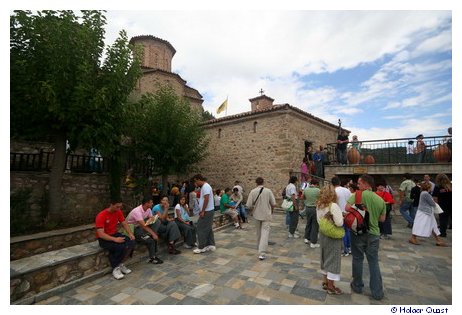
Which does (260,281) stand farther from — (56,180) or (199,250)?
(56,180)

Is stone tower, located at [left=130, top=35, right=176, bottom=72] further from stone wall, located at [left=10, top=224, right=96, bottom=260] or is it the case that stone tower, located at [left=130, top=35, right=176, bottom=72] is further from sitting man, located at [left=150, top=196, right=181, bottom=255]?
sitting man, located at [left=150, top=196, right=181, bottom=255]

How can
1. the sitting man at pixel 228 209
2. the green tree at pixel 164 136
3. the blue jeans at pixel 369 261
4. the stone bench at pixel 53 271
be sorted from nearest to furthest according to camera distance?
1. the stone bench at pixel 53 271
2. the blue jeans at pixel 369 261
3. the sitting man at pixel 228 209
4. the green tree at pixel 164 136

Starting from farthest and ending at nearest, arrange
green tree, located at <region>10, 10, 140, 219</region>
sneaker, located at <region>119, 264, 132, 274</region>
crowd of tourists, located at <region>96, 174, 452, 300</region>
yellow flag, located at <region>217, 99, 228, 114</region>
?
1. yellow flag, located at <region>217, 99, 228, 114</region>
2. green tree, located at <region>10, 10, 140, 219</region>
3. sneaker, located at <region>119, 264, 132, 274</region>
4. crowd of tourists, located at <region>96, 174, 452, 300</region>

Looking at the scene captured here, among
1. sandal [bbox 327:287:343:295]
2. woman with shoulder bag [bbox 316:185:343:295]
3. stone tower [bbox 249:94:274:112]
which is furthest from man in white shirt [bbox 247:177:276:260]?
stone tower [bbox 249:94:274:112]

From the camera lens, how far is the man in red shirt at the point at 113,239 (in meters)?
4.33

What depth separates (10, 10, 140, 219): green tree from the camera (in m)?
6.92

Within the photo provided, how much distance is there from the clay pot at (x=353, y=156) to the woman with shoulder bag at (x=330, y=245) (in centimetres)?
968

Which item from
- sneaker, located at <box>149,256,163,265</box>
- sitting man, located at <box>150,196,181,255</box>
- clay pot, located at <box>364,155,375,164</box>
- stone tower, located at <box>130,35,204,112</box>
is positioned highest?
stone tower, located at <box>130,35,204,112</box>

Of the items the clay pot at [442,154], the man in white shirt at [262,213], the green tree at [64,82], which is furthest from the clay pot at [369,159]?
the green tree at [64,82]

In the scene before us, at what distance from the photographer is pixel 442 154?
10312 mm

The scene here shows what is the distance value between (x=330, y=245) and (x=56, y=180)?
8837 millimetres

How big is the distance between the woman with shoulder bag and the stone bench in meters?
3.95

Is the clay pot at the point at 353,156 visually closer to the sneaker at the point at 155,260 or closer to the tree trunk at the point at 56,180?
the sneaker at the point at 155,260

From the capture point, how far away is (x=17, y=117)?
7.24m
